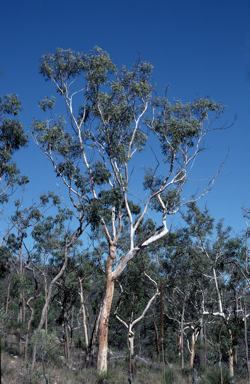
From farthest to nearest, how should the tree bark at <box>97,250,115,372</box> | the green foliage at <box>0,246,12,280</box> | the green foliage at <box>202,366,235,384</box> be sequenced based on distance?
the green foliage at <box>0,246,12,280</box> < the tree bark at <box>97,250,115,372</box> < the green foliage at <box>202,366,235,384</box>

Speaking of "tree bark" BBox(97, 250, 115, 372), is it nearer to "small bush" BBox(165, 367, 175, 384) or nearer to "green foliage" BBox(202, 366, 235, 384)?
"small bush" BBox(165, 367, 175, 384)

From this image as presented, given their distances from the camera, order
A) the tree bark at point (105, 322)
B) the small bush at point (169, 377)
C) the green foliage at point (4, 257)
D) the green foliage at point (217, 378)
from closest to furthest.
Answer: the green foliage at point (217, 378)
the small bush at point (169, 377)
the tree bark at point (105, 322)
the green foliage at point (4, 257)

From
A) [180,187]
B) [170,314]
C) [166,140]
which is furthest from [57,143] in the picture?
[170,314]

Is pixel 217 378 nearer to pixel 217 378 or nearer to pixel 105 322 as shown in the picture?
pixel 217 378

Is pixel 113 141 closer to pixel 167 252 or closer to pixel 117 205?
pixel 117 205

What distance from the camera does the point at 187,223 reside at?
22719 mm

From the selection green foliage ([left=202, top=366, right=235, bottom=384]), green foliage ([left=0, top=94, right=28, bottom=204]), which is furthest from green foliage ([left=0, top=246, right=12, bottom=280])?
green foliage ([left=202, top=366, right=235, bottom=384])

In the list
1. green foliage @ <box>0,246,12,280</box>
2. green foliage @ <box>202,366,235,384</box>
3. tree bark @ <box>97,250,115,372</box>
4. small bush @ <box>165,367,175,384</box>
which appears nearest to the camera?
green foliage @ <box>202,366,235,384</box>

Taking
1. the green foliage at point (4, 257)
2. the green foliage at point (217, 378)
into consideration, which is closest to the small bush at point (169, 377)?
the green foliage at point (217, 378)

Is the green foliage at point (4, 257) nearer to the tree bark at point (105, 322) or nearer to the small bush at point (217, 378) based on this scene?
the tree bark at point (105, 322)

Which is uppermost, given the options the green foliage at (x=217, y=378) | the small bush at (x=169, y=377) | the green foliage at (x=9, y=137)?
the green foliage at (x=9, y=137)

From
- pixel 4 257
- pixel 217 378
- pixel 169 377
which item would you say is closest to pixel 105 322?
pixel 169 377

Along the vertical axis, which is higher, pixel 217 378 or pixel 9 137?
pixel 9 137

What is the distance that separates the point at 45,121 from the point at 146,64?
6410mm
